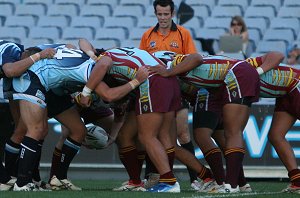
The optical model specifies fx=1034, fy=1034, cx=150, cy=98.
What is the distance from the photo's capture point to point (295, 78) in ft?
36.5

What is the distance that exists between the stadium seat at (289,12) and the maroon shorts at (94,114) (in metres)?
6.79

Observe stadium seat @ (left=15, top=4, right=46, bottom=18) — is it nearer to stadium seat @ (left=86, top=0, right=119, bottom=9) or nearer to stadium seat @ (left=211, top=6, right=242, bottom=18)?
stadium seat @ (left=86, top=0, right=119, bottom=9)

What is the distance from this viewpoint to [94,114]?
12.0 m

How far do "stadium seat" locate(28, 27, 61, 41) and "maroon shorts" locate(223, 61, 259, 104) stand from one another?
831cm

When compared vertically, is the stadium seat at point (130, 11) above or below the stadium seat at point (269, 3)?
below

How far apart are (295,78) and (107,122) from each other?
2325mm

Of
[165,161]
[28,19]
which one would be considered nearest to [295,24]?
[28,19]

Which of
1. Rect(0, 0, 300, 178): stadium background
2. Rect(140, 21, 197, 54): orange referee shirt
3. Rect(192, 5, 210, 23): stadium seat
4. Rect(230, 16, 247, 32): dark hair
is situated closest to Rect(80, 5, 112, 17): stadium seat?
Rect(0, 0, 300, 178): stadium background

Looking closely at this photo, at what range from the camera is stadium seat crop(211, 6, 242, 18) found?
1838cm

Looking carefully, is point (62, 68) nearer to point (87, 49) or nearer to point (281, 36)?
point (87, 49)

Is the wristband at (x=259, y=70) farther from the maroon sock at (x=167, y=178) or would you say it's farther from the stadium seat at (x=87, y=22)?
the stadium seat at (x=87, y=22)

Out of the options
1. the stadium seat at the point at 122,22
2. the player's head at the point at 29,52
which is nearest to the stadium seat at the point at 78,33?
the stadium seat at the point at 122,22

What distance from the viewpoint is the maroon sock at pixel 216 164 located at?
447 inches

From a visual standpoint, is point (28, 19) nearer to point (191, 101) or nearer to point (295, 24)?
point (295, 24)
